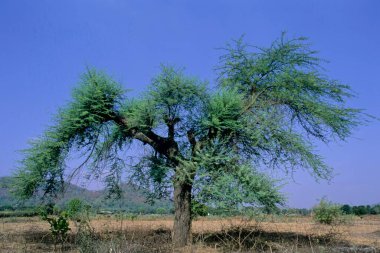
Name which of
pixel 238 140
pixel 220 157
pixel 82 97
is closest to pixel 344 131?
pixel 238 140

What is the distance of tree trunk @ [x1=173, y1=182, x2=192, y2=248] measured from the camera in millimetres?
15524

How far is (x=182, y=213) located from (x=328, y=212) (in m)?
17.9

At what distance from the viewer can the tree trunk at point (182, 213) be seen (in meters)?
15.5

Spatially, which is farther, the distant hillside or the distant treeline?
the distant treeline

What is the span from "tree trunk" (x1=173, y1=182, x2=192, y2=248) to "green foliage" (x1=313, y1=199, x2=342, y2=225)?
17400mm

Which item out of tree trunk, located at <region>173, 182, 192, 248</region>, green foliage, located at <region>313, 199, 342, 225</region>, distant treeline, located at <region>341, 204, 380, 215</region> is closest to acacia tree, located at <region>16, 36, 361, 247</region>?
tree trunk, located at <region>173, 182, 192, 248</region>

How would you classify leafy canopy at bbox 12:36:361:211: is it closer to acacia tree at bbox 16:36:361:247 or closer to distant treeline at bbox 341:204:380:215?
acacia tree at bbox 16:36:361:247

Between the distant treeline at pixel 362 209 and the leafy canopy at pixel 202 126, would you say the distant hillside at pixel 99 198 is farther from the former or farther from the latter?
the distant treeline at pixel 362 209

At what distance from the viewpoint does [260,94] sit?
58.3ft

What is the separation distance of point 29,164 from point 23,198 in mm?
1476

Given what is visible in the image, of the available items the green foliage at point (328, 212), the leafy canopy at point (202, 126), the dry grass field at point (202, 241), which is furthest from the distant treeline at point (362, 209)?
the leafy canopy at point (202, 126)

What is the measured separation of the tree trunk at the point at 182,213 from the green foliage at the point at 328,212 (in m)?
17.4

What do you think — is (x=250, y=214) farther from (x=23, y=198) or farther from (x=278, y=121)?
(x=23, y=198)

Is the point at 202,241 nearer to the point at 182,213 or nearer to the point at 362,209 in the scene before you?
the point at 182,213
